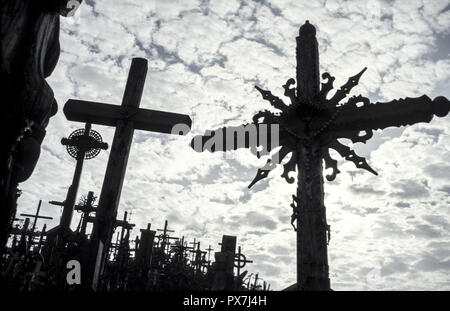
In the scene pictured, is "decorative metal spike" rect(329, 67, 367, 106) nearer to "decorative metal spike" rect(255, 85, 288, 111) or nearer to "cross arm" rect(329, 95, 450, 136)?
"cross arm" rect(329, 95, 450, 136)

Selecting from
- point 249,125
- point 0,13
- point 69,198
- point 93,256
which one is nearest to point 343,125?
point 249,125

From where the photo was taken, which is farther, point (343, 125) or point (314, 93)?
point (314, 93)

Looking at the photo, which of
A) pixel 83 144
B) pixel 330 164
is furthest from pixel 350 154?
pixel 83 144

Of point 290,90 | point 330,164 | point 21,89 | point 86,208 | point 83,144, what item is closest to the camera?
point 21,89

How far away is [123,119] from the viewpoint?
190 inches

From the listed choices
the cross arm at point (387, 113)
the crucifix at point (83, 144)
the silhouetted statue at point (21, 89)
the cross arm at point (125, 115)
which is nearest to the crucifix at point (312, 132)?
the cross arm at point (387, 113)

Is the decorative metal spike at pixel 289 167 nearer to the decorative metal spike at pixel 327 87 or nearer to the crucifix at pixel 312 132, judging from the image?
the crucifix at pixel 312 132

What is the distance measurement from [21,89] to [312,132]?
330 centimetres

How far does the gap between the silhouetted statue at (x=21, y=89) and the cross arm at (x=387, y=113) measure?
3185 millimetres

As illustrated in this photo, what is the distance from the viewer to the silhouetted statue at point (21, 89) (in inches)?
76.4

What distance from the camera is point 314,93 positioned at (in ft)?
15.3

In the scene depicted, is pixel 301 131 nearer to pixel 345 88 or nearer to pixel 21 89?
pixel 345 88
